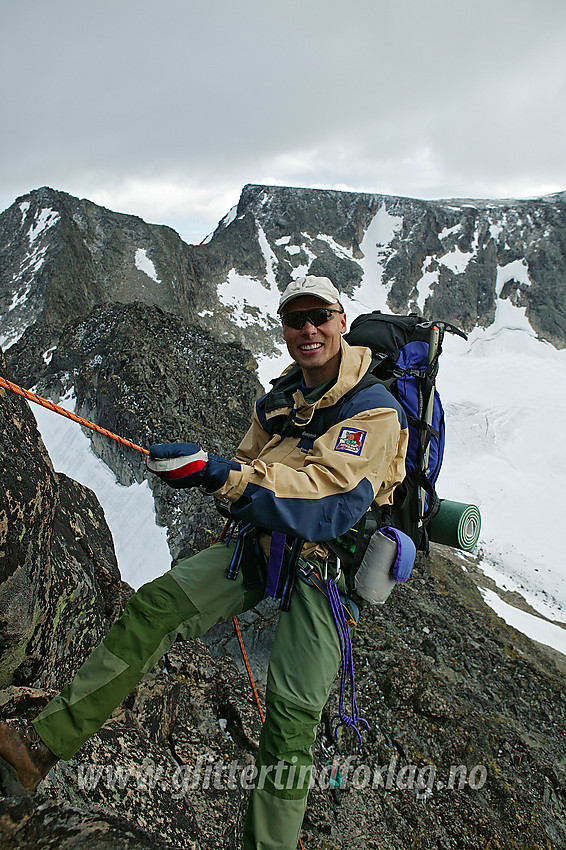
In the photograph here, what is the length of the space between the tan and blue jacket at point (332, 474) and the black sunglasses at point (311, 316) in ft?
1.53

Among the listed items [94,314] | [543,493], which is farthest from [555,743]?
[543,493]

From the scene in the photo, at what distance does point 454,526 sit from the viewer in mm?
4918

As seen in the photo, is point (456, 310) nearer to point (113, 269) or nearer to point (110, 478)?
point (113, 269)

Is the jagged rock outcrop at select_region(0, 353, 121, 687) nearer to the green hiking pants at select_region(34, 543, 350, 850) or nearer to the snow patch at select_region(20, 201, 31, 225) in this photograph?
the green hiking pants at select_region(34, 543, 350, 850)

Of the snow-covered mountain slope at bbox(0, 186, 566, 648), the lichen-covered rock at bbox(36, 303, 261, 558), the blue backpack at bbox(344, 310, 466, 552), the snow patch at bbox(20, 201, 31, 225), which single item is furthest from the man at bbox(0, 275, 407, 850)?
the snow patch at bbox(20, 201, 31, 225)

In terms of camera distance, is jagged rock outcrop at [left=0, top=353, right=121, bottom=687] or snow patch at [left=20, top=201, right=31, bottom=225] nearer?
jagged rock outcrop at [left=0, top=353, right=121, bottom=687]

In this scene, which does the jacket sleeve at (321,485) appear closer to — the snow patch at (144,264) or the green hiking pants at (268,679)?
the green hiking pants at (268,679)

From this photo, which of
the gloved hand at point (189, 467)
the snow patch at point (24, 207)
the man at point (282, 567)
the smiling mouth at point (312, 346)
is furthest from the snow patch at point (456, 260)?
the gloved hand at point (189, 467)

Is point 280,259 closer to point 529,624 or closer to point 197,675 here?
point 529,624

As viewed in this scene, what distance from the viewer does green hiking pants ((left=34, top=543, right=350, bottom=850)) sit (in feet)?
10.4

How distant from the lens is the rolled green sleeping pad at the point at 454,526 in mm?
4922

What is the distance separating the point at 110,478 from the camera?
38.0 ft

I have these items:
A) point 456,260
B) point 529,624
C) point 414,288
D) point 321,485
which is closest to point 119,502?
point 321,485

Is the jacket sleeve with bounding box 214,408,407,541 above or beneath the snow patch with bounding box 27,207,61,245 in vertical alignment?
beneath
